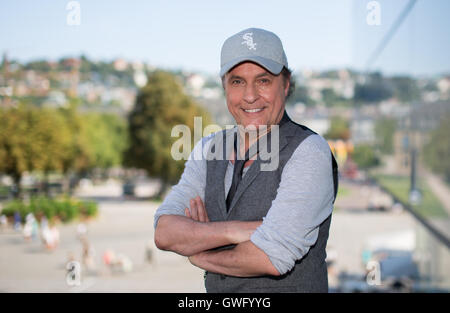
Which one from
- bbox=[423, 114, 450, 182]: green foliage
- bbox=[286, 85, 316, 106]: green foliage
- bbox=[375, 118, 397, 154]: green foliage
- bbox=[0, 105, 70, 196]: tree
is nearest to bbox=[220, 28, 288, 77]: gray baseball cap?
bbox=[286, 85, 316, 106]: green foliage

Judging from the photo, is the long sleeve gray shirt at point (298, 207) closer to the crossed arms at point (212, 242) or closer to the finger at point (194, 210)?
the crossed arms at point (212, 242)

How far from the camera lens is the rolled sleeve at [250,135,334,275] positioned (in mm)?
1459

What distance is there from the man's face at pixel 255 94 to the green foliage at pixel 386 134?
29.0ft

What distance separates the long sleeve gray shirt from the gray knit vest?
4 centimetres

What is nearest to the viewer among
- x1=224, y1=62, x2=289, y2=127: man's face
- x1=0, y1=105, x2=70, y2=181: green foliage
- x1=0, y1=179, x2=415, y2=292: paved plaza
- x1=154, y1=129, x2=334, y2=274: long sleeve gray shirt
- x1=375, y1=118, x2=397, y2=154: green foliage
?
x1=154, y1=129, x2=334, y2=274: long sleeve gray shirt

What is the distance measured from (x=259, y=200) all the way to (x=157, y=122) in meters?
35.0

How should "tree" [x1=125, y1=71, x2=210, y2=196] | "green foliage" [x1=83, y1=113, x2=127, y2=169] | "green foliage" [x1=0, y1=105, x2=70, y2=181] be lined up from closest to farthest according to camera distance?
"green foliage" [x1=0, y1=105, x2=70, y2=181] → "tree" [x1=125, y1=71, x2=210, y2=196] → "green foliage" [x1=83, y1=113, x2=127, y2=169]

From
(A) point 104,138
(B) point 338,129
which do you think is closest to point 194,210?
(A) point 104,138

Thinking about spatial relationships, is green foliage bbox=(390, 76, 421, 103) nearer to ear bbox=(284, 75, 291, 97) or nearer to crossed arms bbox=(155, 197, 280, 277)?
ear bbox=(284, 75, 291, 97)

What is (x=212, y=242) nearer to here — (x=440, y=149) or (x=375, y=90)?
(x=440, y=149)

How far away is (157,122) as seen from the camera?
1423 inches
